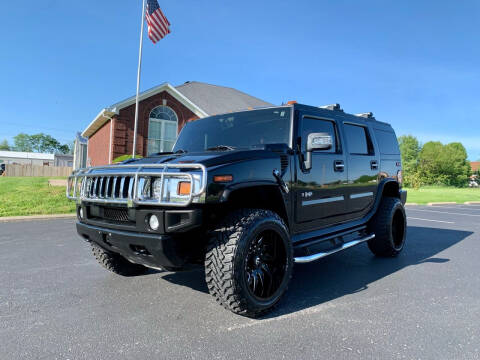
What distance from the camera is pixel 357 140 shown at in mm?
4773

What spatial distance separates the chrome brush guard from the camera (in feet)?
8.59

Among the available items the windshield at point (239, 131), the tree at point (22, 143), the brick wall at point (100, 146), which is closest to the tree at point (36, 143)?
the tree at point (22, 143)

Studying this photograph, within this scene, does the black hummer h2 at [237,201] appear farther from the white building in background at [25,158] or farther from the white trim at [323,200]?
the white building in background at [25,158]

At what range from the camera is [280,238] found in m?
3.18

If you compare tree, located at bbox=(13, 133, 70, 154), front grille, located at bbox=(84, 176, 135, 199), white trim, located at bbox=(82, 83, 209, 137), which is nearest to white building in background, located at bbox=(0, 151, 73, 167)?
tree, located at bbox=(13, 133, 70, 154)

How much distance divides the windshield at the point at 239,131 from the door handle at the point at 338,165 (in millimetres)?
852

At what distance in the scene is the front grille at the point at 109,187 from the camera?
2918mm

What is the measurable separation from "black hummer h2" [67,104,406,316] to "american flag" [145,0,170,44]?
12436mm

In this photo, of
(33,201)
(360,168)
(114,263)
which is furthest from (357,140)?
(33,201)

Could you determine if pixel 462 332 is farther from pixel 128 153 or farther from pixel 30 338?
pixel 128 153

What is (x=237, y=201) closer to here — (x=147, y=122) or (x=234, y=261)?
(x=234, y=261)

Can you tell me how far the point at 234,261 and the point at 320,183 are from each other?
A: 162 centimetres

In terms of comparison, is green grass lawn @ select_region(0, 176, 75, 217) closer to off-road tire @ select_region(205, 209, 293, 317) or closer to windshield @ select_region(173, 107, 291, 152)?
windshield @ select_region(173, 107, 291, 152)

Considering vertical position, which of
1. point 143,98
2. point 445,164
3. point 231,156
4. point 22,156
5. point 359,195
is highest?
point 445,164
